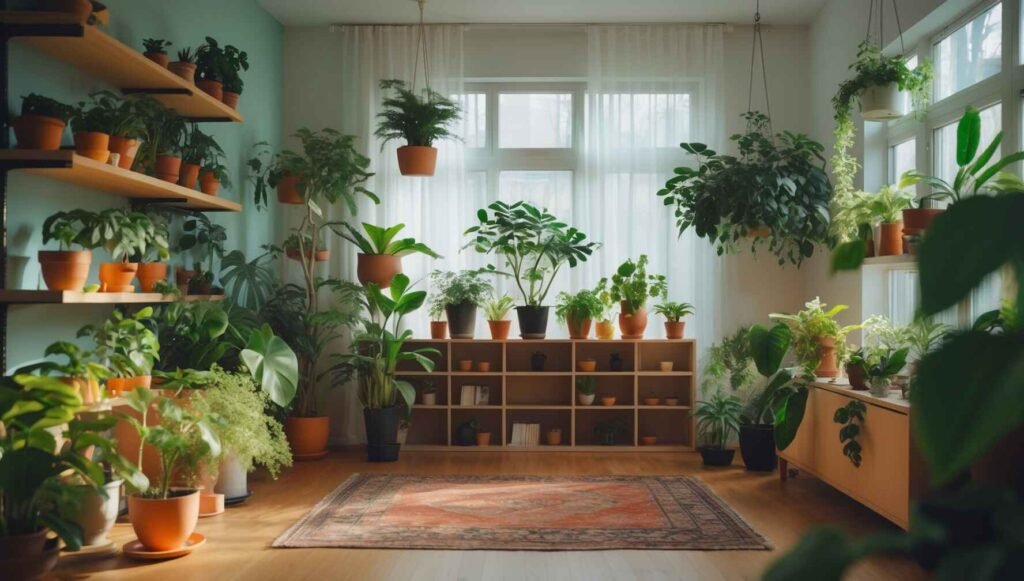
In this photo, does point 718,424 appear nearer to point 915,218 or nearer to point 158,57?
point 915,218

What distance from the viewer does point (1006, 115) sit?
3.97m

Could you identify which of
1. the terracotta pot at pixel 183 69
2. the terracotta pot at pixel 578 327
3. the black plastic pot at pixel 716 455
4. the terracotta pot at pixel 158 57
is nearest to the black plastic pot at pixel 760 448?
the black plastic pot at pixel 716 455

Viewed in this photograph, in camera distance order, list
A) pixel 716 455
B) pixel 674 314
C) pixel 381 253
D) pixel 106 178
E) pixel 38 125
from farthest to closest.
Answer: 1. pixel 674 314
2. pixel 381 253
3. pixel 716 455
4. pixel 106 178
5. pixel 38 125

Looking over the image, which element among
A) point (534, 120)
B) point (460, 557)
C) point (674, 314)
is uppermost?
point (534, 120)

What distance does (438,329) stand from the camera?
627cm

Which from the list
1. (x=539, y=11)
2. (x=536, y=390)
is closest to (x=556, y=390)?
(x=536, y=390)

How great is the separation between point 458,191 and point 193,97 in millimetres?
2355

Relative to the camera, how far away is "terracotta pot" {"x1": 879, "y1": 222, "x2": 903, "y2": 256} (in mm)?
4520

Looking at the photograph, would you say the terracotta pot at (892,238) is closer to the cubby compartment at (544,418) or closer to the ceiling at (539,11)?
the ceiling at (539,11)

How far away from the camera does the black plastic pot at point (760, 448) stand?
5.47m

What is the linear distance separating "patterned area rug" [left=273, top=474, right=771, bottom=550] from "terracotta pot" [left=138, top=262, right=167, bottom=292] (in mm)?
1300

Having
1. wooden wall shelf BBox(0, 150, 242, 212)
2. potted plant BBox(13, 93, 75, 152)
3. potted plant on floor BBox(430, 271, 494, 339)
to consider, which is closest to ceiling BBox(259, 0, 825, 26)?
potted plant on floor BBox(430, 271, 494, 339)

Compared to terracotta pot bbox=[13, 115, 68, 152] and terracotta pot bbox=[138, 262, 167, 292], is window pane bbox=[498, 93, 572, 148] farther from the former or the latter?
terracotta pot bbox=[13, 115, 68, 152]

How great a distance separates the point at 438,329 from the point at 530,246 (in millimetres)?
892
